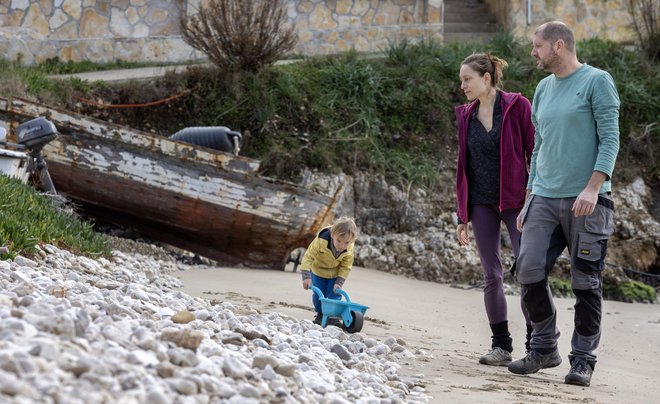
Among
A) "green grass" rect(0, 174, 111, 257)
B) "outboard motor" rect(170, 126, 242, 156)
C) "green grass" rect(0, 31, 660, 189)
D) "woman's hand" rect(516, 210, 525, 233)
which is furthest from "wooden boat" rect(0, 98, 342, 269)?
"woman's hand" rect(516, 210, 525, 233)

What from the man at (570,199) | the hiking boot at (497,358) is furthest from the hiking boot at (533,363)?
the hiking boot at (497,358)

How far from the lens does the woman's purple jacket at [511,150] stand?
591 cm

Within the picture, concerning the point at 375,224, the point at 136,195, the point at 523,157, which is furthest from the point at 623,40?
the point at 523,157

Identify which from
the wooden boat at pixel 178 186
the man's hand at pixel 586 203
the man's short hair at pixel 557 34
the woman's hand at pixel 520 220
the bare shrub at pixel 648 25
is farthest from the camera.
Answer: the bare shrub at pixel 648 25

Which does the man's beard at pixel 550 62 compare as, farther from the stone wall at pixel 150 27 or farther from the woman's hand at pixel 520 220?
the stone wall at pixel 150 27

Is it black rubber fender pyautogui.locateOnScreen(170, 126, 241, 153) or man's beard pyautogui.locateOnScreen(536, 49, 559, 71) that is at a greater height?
man's beard pyautogui.locateOnScreen(536, 49, 559, 71)

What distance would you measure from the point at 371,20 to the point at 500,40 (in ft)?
7.21

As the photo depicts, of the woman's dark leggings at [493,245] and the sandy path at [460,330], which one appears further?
the woman's dark leggings at [493,245]

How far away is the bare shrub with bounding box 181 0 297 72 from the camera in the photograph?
14414 millimetres

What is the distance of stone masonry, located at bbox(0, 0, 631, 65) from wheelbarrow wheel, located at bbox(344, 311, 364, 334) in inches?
411

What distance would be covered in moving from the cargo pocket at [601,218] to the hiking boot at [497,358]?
3.37 ft

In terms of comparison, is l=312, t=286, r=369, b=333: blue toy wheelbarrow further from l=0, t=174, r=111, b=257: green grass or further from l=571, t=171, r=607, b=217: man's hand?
l=0, t=174, r=111, b=257: green grass

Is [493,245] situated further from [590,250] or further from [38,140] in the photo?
[38,140]

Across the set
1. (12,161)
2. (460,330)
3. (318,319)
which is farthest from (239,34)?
(318,319)
